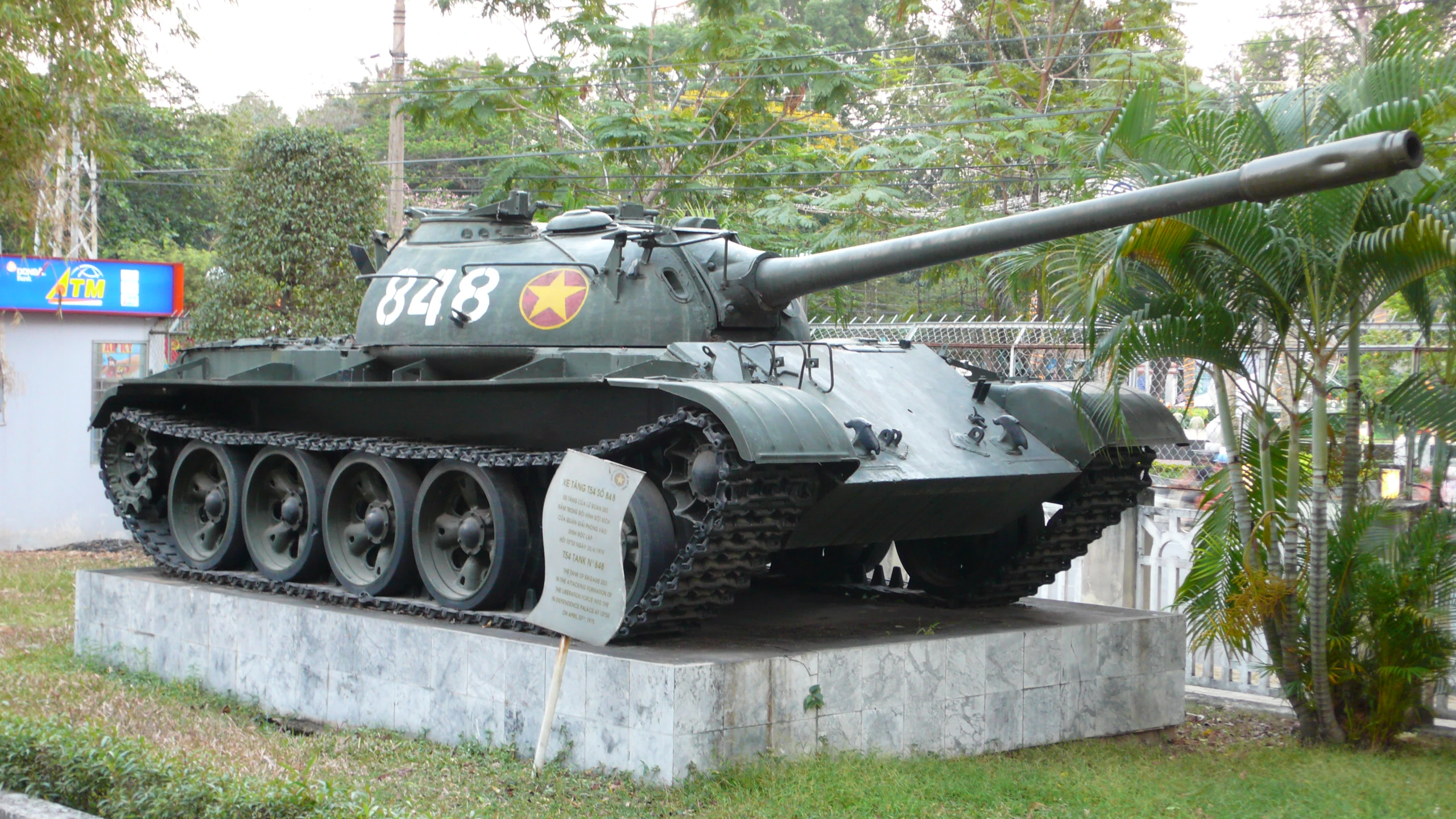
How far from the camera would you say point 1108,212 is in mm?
7043

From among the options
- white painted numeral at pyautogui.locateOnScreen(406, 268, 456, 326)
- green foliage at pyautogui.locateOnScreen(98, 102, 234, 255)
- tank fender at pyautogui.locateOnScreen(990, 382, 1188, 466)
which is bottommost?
tank fender at pyautogui.locateOnScreen(990, 382, 1188, 466)

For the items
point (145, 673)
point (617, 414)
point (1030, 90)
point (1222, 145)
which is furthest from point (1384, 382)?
point (145, 673)

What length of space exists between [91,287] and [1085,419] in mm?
13539

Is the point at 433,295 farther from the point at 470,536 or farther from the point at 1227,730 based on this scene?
the point at 1227,730

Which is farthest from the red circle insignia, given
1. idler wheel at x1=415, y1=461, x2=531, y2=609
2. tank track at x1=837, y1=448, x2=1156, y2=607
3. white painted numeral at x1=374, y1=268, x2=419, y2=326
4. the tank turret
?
tank track at x1=837, y1=448, x2=1156, y2=607

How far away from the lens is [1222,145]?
809 cm

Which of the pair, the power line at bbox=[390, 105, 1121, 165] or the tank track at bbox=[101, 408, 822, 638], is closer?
the tank track at bbox=[101, 408, 822, 638]

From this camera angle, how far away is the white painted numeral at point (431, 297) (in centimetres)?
965

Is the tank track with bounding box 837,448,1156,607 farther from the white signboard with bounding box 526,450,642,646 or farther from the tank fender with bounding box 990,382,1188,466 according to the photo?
the white signboard with bounding box 526,450,642,646

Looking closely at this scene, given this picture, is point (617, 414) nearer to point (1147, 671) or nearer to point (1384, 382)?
point (1147, 671)

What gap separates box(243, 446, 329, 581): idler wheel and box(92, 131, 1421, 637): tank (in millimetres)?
23

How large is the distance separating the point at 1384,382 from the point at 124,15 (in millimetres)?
11821

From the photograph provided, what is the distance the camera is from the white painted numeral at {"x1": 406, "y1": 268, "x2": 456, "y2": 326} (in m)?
9.65

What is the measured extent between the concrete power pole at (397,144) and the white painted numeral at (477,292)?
931cm
